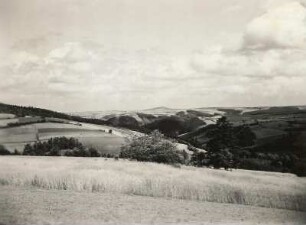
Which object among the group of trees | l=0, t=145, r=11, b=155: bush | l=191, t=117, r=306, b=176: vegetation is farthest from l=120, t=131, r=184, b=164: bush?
l=0, t=145, r=11, b=155: bush

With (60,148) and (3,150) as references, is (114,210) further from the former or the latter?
(3,150)

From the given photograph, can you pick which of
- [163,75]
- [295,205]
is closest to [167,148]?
[163,75]

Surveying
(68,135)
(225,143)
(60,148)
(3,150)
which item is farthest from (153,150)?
(3,150)

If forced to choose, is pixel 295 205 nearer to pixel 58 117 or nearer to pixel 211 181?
pixel 211 181

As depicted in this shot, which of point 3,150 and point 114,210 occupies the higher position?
point 3,150

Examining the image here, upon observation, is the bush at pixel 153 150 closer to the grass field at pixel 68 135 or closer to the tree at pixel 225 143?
the grass field at pixel 68 135

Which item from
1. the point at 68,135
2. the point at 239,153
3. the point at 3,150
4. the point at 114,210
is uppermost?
the point at 68,135
